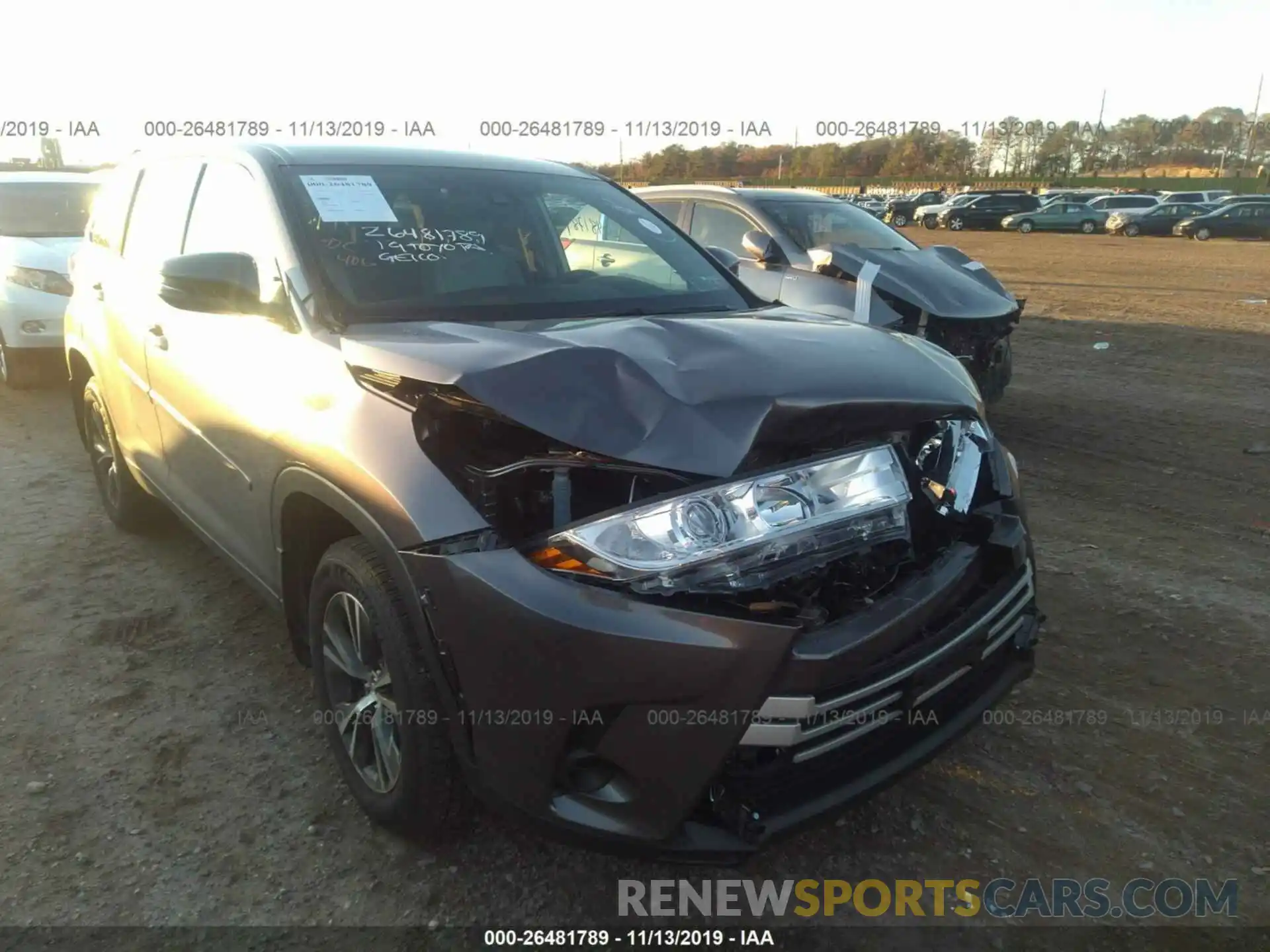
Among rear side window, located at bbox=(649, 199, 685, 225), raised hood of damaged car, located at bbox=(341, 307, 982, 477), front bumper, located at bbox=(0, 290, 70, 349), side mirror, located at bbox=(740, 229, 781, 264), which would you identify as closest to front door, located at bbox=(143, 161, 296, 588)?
raised hood of damaged car, located at bbox=(341, 307, 982, 477)

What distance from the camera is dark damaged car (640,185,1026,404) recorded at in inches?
249

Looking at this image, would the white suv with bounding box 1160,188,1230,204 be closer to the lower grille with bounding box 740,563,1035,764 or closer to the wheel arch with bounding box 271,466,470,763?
the lower grille with bounding box 740,563,1035,764

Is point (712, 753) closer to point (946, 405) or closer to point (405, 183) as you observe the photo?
point (946, 405)

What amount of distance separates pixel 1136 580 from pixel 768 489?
2.89 metres

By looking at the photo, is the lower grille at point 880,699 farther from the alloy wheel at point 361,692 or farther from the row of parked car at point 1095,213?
the row of parked car at point 1095,213

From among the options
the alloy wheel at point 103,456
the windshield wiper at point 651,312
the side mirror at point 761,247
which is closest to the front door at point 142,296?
the alloy wheel at point 103,456

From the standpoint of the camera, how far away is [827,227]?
24.3 ft

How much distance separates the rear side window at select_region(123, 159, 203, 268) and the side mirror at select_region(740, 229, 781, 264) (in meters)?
4.13

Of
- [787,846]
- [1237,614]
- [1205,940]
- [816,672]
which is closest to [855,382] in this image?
[816,672]

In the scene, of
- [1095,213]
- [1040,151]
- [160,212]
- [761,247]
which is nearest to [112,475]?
[160,212]

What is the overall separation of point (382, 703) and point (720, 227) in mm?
5921

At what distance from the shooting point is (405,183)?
310 cm

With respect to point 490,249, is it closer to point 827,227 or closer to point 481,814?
point 481,814

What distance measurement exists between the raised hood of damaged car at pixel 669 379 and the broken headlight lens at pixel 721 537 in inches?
3.9
